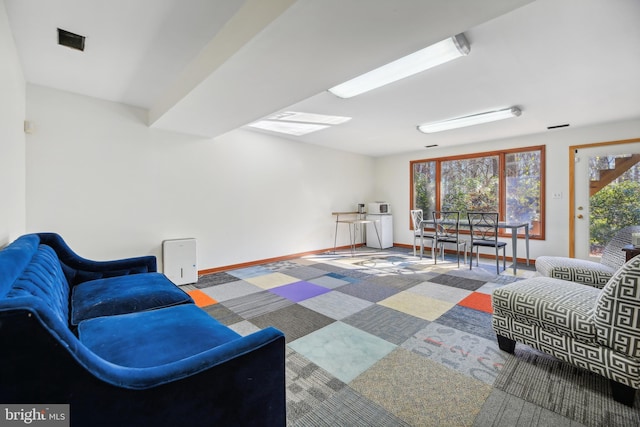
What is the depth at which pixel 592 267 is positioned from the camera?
265 centimetres

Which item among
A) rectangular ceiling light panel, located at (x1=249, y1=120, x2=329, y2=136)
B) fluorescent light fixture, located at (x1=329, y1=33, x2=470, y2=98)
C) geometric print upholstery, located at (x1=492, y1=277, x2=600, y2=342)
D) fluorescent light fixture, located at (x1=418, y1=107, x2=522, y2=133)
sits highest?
rectangular ceiling light panel, located at (x1=249, y1=120, x2=329, y2=136)

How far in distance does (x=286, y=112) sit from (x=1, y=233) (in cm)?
296

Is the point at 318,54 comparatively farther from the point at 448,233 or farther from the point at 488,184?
the point at 488,184

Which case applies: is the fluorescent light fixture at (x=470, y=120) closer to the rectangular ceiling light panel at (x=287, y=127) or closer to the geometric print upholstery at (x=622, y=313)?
the rectangular ceiling light panel at (x=287, y=127)

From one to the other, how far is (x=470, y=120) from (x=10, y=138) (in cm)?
516

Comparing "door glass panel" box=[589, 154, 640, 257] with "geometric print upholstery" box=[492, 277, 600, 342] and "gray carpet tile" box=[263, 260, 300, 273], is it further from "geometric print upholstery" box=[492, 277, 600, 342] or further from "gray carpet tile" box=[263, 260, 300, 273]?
"gray carpet tile" box=[263, 260, 300, 273]

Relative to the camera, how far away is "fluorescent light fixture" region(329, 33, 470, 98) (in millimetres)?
2129

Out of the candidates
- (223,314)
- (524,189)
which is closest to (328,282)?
(223,314)

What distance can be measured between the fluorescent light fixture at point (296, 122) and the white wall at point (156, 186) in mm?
511

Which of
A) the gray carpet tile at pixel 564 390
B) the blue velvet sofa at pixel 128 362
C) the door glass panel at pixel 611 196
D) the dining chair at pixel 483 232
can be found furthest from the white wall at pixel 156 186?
the door glass panel at pixel 611 196

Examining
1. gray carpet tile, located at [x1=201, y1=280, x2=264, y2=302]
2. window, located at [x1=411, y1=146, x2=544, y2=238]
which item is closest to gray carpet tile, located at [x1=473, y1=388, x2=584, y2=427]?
gray carpet tile, located at [x1=201, y1=280, x2=264, y2=302]

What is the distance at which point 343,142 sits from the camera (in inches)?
222

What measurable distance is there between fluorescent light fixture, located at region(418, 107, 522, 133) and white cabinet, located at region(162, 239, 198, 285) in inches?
162

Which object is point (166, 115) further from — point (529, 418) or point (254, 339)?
point (529, 418)
